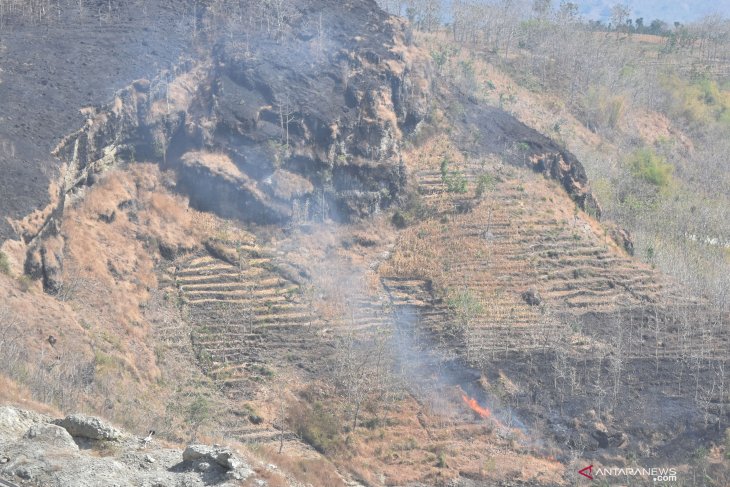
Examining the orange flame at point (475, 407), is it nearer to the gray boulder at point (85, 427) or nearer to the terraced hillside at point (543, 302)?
the terraced hillside at point (543, 302)

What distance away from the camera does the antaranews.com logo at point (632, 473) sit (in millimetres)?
48812

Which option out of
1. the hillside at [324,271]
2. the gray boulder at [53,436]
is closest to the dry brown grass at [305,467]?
the hillside at [324,271]

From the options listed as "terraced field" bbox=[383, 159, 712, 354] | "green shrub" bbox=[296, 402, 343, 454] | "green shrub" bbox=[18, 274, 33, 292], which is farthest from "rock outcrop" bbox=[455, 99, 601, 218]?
"green shrub" bbox=[18, 274, 33, 292]

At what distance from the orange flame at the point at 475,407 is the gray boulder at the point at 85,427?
2202 cm

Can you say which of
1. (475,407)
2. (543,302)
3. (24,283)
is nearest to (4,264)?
(24,283)

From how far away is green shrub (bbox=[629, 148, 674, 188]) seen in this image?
85062mm

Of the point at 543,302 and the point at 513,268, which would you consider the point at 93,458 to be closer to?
the point at 543,302

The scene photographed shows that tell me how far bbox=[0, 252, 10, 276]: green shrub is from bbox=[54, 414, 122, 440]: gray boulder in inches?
580

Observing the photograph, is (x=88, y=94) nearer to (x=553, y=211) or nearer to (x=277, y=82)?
(x=277, y=82)

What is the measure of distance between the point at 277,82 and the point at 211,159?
22.8ft

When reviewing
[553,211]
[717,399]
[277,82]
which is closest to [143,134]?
[277,82]

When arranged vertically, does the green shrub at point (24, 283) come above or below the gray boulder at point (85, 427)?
above

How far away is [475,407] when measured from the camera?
52.0 meters

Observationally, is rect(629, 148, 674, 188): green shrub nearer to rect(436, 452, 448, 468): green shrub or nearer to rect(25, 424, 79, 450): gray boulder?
rect(436, 452, 448, 468): green shrub
